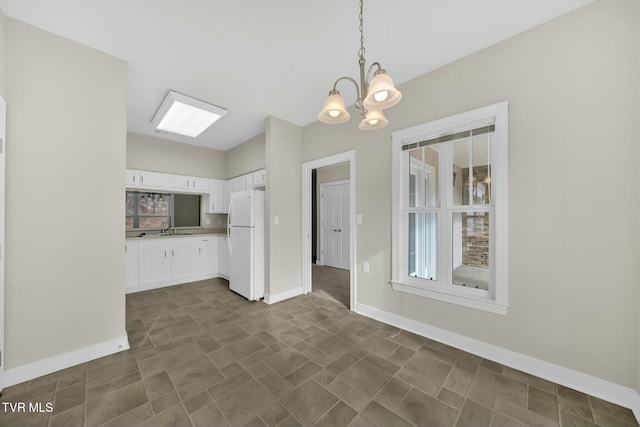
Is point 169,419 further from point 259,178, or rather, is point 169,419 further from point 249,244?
point 259,178

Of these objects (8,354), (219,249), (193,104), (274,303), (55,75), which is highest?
(193,104)

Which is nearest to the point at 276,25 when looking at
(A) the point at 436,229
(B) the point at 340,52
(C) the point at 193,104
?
(B) the point at 340,52

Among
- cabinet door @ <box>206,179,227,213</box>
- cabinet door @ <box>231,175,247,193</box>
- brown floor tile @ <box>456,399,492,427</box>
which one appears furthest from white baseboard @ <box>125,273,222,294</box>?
brown floor tile @ <box>456,399,492,427</box>

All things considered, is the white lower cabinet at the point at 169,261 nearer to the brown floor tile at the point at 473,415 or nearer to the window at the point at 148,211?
the window at the point at 148,211

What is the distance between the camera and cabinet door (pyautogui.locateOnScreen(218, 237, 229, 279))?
4.60 m

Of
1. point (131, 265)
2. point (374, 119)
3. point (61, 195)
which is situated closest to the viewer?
point (374, 119)

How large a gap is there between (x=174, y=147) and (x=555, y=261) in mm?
5633

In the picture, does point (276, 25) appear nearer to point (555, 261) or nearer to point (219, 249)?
point (555, 261)

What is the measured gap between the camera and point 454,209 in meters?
2.38

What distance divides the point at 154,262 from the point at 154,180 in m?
1.48

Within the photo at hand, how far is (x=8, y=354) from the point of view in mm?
1749

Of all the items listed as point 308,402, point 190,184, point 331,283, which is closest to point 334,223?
point 331,283

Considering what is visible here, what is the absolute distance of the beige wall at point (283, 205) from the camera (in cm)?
352

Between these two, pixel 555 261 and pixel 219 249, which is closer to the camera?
pixel 555 261
